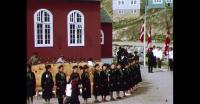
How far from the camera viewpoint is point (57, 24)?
29.2ft

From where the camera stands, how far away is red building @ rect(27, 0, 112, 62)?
8695 millimetres

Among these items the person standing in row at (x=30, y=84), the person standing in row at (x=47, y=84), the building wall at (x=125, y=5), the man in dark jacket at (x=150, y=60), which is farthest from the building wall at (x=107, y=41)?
the person standing in row at (x=30, y=84)

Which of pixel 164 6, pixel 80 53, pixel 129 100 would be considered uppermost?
pixel 164 6

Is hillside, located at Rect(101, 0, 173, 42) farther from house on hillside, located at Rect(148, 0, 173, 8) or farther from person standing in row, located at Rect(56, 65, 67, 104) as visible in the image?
person standing in row, located at Rect(56, 65, 67, 104)

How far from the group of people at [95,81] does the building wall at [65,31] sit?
0.58ft

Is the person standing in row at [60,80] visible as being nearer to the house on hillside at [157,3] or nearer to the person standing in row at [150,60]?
the person standing in row at [150,60]

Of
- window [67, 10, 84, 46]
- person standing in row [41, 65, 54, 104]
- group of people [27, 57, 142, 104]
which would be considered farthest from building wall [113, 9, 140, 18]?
person standing in row [41, 65, 54, 104]

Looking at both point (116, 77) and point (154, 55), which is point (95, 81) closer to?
point (116, 77)

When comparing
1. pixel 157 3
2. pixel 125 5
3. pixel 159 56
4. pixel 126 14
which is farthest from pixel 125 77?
pixel 157 3

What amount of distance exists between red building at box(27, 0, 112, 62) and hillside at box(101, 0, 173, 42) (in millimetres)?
98

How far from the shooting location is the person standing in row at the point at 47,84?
8.48m
